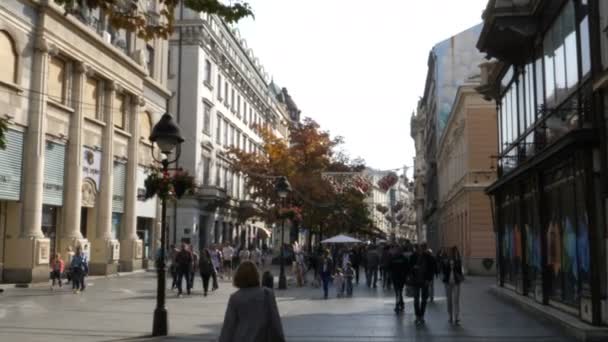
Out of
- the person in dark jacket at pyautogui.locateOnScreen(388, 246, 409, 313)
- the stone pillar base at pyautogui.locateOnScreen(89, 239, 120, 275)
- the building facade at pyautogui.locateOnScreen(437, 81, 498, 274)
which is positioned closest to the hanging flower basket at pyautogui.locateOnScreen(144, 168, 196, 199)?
the person in dark jacket at pyautogui.locateOnScreen(388, 246, 409, 313)

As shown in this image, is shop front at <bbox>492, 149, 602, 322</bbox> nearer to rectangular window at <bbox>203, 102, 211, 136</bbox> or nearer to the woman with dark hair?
the woman with dark hair

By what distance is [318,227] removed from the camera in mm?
54500

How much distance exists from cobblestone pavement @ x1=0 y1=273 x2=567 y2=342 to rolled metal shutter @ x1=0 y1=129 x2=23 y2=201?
3.63 metres

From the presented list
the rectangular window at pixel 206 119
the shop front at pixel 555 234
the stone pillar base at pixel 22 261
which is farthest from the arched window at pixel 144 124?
the shop front at pixel 555 234

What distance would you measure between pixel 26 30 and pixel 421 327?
18423 mm

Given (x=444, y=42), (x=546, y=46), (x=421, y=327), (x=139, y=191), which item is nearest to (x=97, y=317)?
(x=421, y=327)

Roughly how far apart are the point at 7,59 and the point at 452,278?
57.5ft

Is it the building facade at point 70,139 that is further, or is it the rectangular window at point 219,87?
the rectangular window at point 219,87

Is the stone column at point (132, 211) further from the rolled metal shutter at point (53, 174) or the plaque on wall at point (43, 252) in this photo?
the plaque on wall at point (43, 252)

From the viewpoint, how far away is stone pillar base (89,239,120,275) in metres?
30.6

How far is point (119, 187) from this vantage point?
3372cm

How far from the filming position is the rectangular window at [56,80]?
26781 mm

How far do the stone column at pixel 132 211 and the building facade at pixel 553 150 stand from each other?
737 inches

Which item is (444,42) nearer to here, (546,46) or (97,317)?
(546,46)
